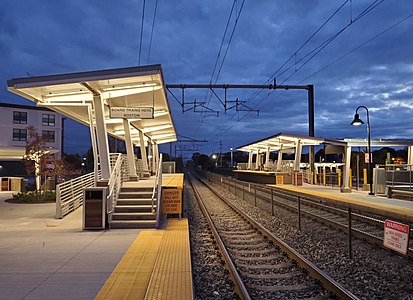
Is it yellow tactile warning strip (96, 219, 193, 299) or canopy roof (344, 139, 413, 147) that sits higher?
canopy roof (344, 139, 413, 147)

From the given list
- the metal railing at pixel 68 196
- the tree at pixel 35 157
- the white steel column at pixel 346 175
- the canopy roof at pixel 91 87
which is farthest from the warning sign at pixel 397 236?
the tree at pixel 35 157

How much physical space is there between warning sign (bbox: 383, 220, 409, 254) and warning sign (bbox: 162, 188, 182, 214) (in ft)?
23.1

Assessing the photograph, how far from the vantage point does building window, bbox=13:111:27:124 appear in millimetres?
47969

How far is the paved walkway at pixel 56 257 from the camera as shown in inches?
220

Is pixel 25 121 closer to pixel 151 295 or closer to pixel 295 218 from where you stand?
pixel 295 218

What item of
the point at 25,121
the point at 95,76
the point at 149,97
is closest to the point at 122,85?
the point at 95,76

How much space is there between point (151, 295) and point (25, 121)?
162 ft

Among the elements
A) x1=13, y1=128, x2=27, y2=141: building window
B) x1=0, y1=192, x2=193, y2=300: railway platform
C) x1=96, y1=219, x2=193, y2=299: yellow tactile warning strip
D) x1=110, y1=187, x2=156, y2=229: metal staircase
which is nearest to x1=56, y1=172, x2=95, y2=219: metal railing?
x1=0, y1=192, x2=193, y2=300: railway platform

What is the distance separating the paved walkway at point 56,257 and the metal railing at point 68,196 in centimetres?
53

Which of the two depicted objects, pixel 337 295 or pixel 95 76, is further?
pixel 95 76

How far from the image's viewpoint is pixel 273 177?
108 feet

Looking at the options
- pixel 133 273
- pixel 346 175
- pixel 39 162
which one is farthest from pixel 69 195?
pixel 346 175

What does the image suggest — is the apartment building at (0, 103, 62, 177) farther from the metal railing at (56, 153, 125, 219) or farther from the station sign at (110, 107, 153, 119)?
the station sign at (110, 107, 153, 119)

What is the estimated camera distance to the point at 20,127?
48.2 m
